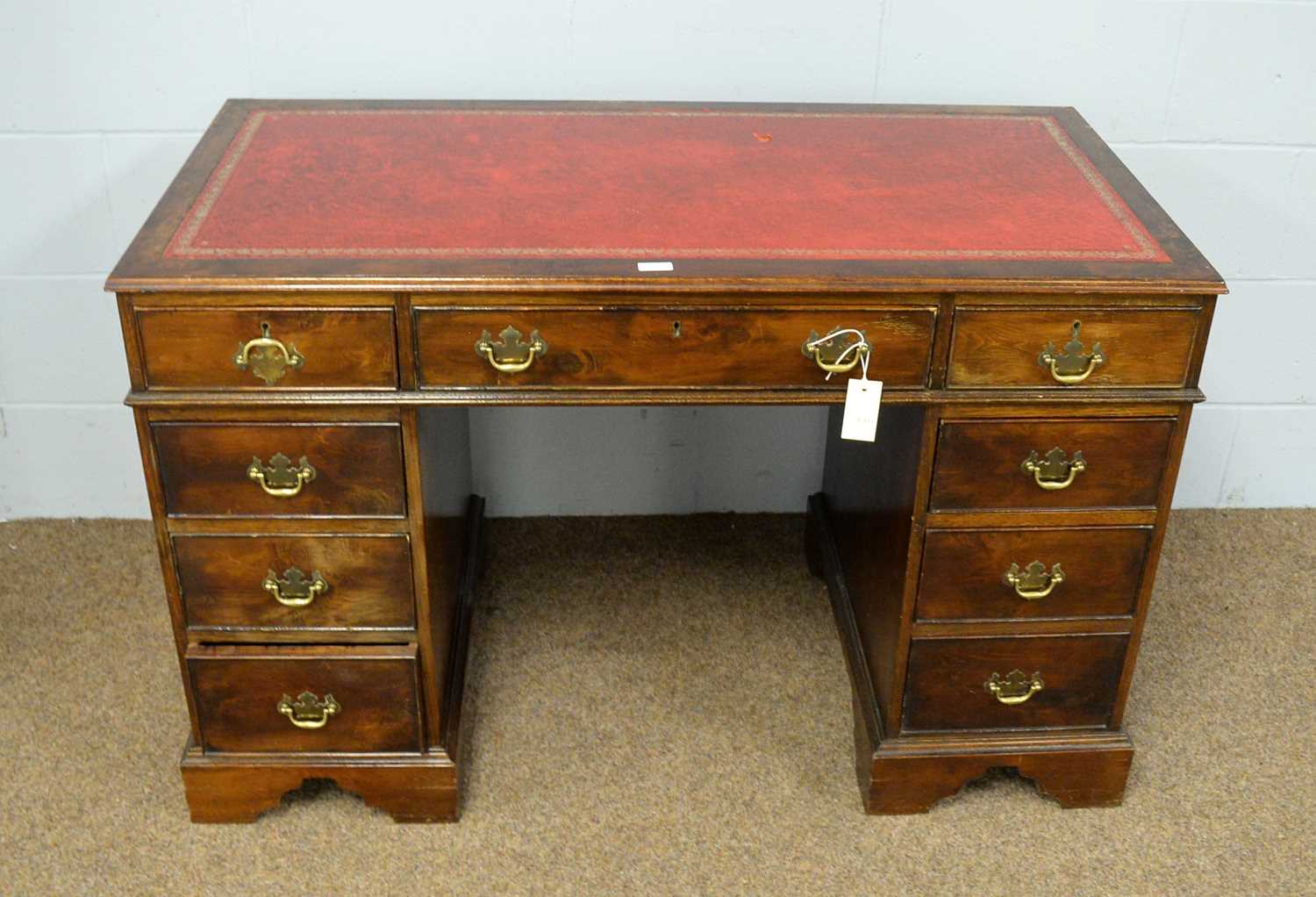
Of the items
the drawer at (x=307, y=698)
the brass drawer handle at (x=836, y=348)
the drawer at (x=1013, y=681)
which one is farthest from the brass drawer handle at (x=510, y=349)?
the drawer at (x=1013, y=681)

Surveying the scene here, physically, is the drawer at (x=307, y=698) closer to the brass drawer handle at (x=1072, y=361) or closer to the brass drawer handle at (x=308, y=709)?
the brass drawer handle at (x=308, y=709)

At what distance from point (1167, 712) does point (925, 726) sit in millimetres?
502

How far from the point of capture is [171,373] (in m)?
1.69

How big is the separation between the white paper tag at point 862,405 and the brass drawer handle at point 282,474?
67cm

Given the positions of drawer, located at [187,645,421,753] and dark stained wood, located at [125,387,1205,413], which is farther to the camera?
drawer, located at [187,645,421,753]

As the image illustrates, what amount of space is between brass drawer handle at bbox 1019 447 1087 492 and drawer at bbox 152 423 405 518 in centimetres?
80

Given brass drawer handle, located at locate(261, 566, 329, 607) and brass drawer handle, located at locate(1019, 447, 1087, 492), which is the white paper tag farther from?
brass drawer handle, located at locate(261, 566, 329, 607)

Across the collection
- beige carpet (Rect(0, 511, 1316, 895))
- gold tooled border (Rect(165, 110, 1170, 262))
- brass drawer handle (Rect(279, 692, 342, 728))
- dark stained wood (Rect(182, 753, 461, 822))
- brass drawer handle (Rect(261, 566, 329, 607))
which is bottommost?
Answer: beige carpet (Rect(0, 511, 1316, 895))

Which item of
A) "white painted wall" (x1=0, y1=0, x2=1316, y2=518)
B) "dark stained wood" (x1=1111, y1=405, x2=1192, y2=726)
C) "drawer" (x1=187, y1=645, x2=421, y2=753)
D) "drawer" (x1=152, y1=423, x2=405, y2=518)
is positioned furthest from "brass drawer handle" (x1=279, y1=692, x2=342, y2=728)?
"dark stained wood" (x1=1111, y1=405, x2=1192, y2=726)

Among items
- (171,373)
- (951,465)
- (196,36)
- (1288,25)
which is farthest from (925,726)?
(196,36)

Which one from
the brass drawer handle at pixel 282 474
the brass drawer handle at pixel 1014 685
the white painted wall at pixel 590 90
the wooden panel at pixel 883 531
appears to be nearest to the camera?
the brass drawer handle at pixel 282 474

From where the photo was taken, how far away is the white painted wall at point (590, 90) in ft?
7.42

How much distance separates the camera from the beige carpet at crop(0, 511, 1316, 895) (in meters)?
1.97

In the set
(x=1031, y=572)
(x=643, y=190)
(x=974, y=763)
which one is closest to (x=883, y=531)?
(x=1031, y=572)
